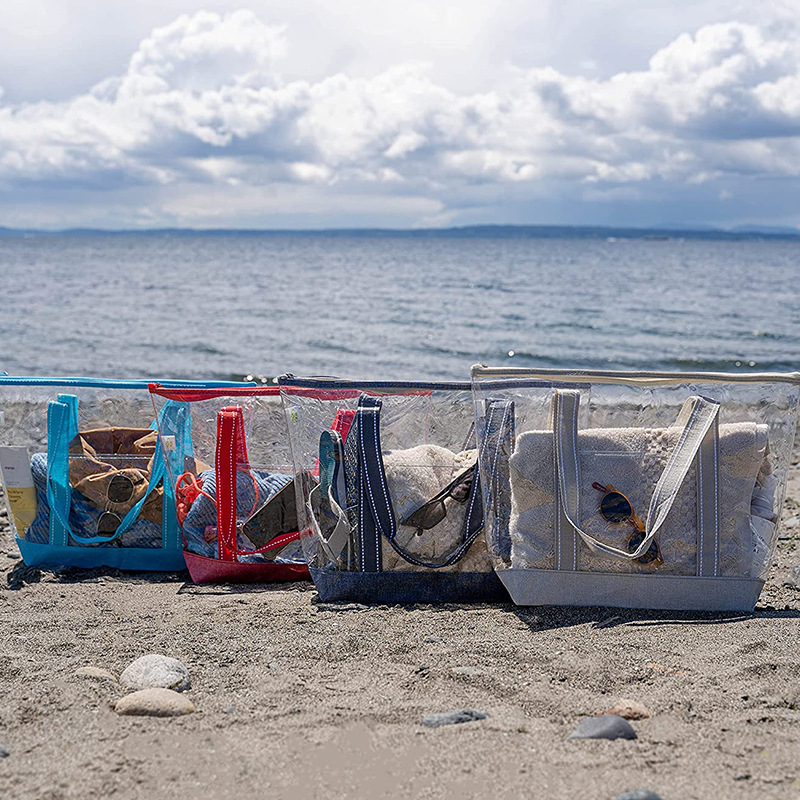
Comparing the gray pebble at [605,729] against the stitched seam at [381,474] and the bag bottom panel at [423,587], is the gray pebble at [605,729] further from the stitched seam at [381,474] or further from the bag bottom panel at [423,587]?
the stitched seam at [381,474]

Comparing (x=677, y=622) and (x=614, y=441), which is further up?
(x=614, y=441)

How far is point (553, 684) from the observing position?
3.44m

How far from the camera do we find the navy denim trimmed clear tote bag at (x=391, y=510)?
14.9 feet

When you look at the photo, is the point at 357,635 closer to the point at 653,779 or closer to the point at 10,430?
the point at 653,779

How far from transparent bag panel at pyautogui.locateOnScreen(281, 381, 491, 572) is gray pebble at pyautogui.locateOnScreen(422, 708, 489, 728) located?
140cm

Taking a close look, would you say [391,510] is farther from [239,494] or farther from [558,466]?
[239,494]

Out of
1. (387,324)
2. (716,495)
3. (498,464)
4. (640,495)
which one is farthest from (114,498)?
(387,324)

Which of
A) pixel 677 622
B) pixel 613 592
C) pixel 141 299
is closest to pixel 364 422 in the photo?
pixel 613 592

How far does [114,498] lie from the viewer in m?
5.41

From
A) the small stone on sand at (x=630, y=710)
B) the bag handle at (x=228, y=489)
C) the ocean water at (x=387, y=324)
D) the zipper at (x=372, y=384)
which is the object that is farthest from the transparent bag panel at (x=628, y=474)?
the ocean water at (x=387, y=324)

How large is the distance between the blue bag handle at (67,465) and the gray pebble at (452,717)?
2.64m

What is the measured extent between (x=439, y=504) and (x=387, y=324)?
74.8 feet

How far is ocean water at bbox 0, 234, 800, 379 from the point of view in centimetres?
2023

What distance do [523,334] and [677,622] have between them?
21727 mm
